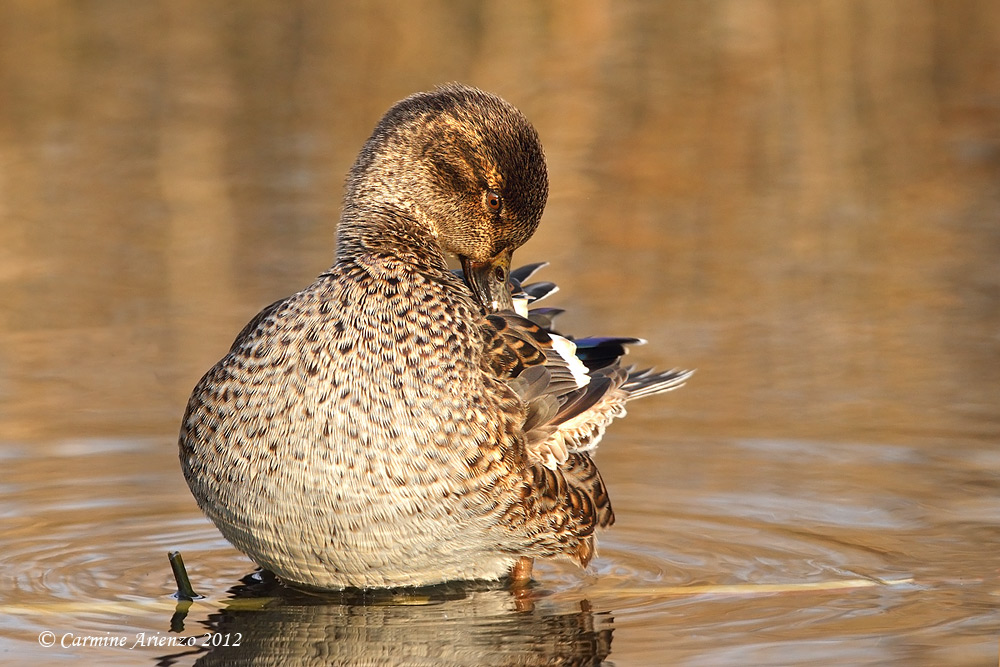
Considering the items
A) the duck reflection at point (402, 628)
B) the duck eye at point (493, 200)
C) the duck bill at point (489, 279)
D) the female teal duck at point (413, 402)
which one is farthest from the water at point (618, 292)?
the duck eye at point (493, 200)

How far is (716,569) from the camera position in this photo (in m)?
5.40

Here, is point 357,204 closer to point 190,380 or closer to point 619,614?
point 619,614

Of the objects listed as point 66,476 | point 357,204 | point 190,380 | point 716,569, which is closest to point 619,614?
point 716,569

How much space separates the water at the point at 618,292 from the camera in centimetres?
503

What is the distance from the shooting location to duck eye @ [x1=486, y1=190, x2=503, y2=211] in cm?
559

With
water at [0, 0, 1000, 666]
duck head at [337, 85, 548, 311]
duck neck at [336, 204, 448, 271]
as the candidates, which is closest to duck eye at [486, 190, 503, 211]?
→ duck head at [337, 85, 548, 311]

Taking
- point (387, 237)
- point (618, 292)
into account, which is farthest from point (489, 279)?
point (618, 292)

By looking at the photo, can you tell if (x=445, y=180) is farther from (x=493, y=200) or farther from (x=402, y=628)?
(x=402, y=628)

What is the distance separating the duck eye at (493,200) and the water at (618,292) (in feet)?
4.00

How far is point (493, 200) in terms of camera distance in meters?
5.59

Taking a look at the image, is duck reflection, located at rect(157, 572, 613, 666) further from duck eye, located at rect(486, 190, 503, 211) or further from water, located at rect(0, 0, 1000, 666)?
duck eye, located at rect(486, 190, 503, 211)

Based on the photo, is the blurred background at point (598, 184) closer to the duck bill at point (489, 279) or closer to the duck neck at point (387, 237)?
the duck bill at point (489, 279)

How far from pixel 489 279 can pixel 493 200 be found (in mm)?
381

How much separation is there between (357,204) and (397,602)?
134cm
